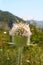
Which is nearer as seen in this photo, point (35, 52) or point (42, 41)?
point (35, 52)

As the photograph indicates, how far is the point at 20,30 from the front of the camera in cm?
271

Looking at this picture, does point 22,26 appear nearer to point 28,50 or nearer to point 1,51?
point 1,51

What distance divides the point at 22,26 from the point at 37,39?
456 cm

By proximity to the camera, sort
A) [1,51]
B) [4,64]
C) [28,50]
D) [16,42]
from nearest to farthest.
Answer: [16,42] < [4,64] < [1,51] < [28,50]

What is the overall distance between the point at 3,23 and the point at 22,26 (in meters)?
3.92

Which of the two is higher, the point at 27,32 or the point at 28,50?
the point at 27,32

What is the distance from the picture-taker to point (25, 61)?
463cm

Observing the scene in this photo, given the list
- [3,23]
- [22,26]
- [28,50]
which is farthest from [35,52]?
[22,26]

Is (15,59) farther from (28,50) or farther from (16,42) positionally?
(16,42)

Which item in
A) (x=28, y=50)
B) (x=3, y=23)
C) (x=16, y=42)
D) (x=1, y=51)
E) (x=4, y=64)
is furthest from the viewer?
(x=3, y=23)

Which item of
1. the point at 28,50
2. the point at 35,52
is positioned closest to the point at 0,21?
the point at 28,50

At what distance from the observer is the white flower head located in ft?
8.70

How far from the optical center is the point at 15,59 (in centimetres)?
457

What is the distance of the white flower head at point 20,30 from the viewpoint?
8.70 feet
